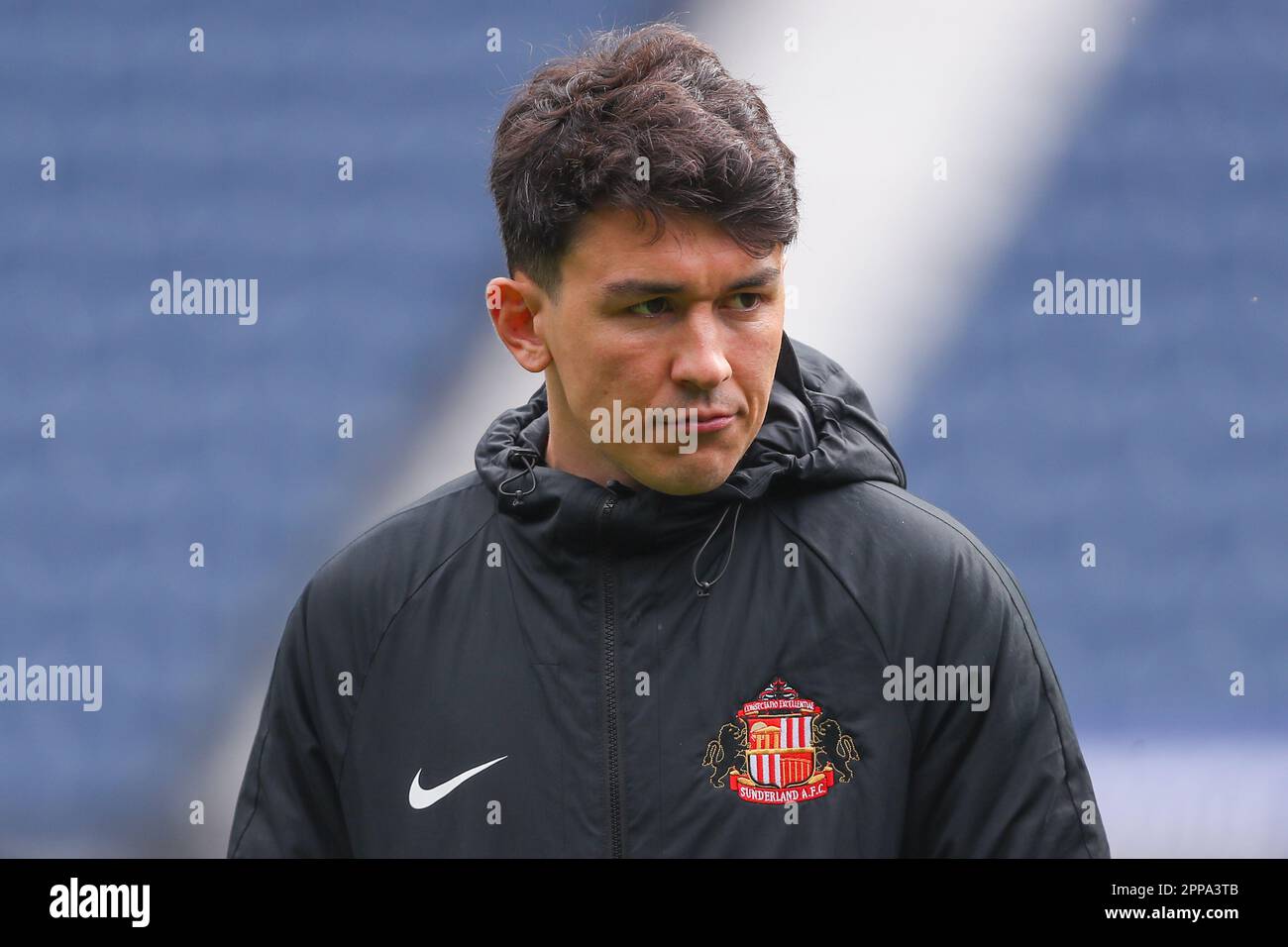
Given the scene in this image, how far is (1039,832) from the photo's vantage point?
1.50 metres

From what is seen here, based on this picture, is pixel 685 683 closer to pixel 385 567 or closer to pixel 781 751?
pixel 781 751

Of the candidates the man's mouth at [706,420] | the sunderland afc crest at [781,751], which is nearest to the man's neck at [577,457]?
the man's mouth at [706,420]

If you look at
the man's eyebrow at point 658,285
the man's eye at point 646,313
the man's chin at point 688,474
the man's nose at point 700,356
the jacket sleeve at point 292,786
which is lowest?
the jacket sleeve at point 292,786

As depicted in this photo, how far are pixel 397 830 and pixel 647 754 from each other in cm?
29

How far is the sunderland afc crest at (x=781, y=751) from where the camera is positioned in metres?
1.55

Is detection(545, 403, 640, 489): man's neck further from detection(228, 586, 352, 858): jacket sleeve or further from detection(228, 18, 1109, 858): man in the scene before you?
detection(228, 586, 352, 858): jacket sleeve

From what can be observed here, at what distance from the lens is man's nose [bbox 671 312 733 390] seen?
5.07 feet

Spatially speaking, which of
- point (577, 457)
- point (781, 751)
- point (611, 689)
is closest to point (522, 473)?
point (577, 457)

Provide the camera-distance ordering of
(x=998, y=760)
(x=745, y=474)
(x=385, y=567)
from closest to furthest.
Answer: (x=998, y=760) → (x=745, y=474) → (x=385, y=567)

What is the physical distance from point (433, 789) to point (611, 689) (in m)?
0.22

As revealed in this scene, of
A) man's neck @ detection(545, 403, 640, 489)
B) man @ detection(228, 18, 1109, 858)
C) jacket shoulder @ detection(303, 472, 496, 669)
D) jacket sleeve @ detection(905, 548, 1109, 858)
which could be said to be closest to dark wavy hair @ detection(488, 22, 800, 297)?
man @ detection(228, 18, 1109, 858)

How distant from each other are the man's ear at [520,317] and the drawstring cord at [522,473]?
0.32ft

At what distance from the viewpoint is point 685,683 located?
1.59m

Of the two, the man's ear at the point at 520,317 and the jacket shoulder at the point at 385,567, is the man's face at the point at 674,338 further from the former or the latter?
the jacket shoulder at the point at 385,567
